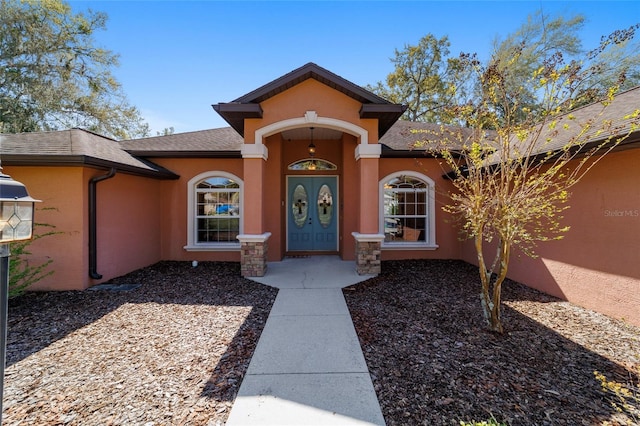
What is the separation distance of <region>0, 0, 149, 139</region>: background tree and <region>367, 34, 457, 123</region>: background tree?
60.1 feet

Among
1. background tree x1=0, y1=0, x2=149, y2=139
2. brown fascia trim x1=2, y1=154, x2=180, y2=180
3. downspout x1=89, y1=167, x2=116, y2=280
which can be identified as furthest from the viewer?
background tree x1=0, y1=0, x2=149, y2=139

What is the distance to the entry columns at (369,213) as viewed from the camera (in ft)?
22.2

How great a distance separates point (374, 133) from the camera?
684cm

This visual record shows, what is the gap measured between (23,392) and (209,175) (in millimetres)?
6502

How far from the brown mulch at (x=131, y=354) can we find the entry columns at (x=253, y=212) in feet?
2.89

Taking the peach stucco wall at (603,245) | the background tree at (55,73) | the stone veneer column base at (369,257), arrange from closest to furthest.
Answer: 1. the peach stucco wall at (603,245)
2. the stone veneer column base at (369,257)
3. the background tree at (55,73)

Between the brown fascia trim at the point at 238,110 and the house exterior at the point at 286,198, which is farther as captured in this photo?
the brown fascia trim at the point at 238,110

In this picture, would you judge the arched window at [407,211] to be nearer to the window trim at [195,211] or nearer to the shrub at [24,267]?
the window trim at [195,211]

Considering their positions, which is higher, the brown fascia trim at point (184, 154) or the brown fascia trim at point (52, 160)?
the brown fascia trim at point (184, 154)

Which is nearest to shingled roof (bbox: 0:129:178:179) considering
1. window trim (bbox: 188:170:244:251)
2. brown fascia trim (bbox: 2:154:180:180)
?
brown fascia trim (bbox: 2:154:180:180)

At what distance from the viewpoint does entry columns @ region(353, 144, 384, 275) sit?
22.2 ft

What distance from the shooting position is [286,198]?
360 inches

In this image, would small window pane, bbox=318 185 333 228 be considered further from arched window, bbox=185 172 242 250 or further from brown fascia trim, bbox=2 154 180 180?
brown fascia trim, bbox=2 154 180 180

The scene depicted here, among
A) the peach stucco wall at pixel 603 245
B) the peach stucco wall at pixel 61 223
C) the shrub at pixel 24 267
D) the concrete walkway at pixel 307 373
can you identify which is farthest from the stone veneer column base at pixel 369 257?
the shrub at pixel 24 267
